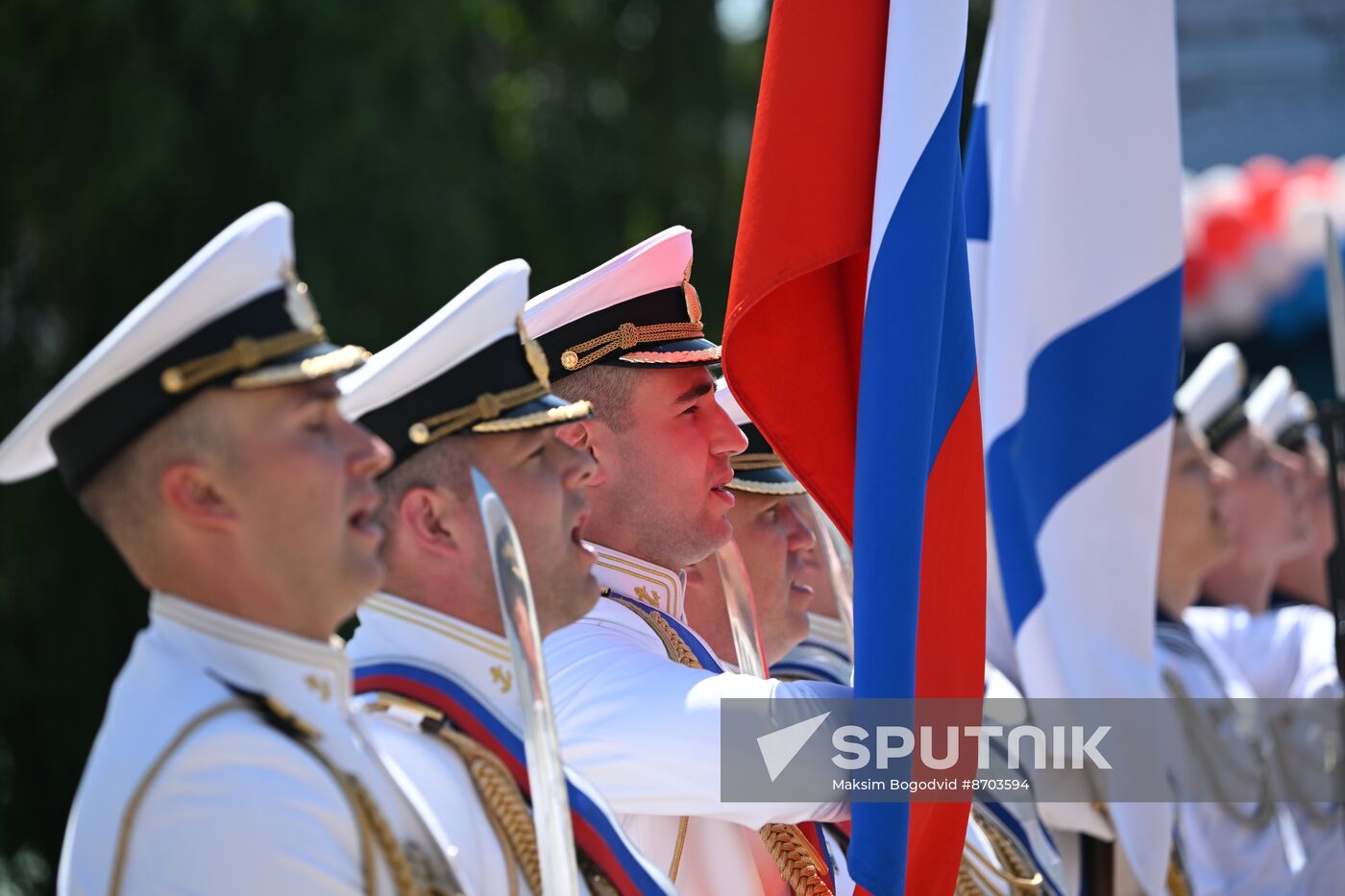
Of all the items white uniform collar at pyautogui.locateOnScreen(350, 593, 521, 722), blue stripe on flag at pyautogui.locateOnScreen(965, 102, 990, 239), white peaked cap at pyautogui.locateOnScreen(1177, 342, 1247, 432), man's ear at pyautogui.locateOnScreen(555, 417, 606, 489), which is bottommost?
white uniform collar at pyautogui.locateOnScreen(350, 593, 521, 722)

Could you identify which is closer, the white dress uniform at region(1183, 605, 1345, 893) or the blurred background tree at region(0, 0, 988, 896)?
the white dress uniform at region(1183, 605, 1345, 893)

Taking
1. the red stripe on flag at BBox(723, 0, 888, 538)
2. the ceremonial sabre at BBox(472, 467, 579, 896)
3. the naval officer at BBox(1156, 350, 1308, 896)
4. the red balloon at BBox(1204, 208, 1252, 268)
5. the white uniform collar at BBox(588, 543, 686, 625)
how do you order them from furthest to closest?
the red balloon at BBox(1204, 208, 1252, 268)
the naval officer at BBox(1156, 350, 1308, 896)
the white uniform collar at BBox(588, 543, 686, 625)
the red stripe on flag at BBox(723, 0, 888, 538)
the ceremonial sabre at BBox(472, 467, 579, 896)

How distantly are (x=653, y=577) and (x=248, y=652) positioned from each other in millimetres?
1376

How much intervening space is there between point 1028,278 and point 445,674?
8.62 feet

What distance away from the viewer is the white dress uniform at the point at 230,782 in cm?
200

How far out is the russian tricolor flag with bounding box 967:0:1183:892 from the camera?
4676 mm

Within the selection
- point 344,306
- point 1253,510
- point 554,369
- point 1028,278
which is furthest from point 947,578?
point 344,306

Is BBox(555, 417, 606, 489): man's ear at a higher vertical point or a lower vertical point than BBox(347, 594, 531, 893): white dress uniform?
higher

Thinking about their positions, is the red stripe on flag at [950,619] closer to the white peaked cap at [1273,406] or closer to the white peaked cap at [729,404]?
the white peaked cap at [729,404]

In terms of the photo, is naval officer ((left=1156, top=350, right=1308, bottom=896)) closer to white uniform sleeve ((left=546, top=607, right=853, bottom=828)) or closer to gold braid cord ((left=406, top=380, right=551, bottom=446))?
white uniform sleeve ((left=546, top=607, right=853, bottom=828))

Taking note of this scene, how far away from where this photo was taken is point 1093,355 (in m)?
4.69

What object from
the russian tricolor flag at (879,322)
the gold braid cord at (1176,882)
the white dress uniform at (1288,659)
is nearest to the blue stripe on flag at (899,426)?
the russian tricolor flag at (879,322)

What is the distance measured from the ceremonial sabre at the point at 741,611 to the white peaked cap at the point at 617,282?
1.79 ft

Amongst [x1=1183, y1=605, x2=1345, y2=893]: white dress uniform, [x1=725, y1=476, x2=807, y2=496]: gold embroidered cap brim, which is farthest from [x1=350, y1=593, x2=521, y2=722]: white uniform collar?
[x1=1183, y1=605, x2=1345, y2=893]: white dress uniform
